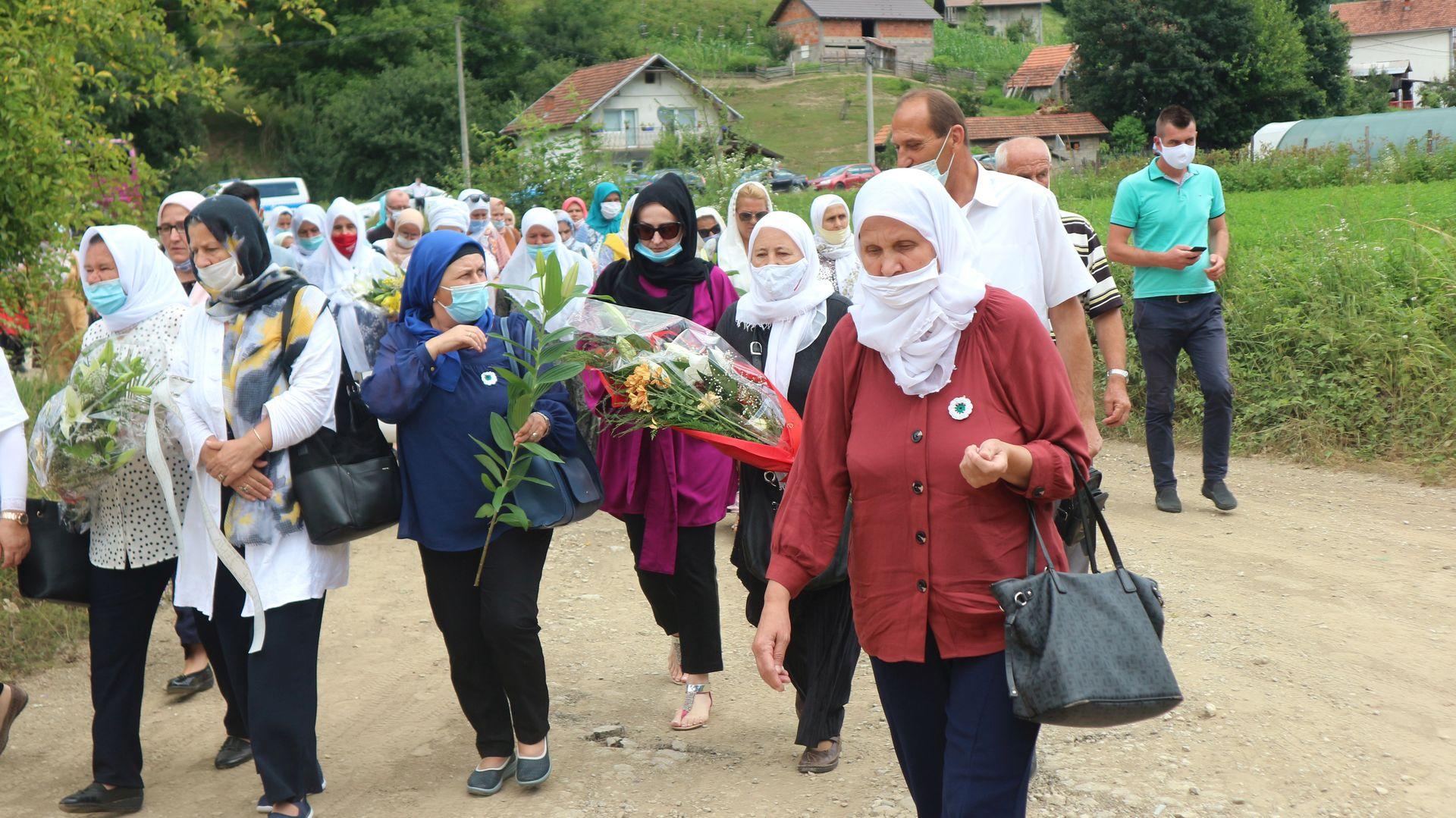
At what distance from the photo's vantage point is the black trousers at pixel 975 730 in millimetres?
2834

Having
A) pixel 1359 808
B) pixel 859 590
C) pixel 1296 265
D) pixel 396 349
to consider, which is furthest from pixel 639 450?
pixel 1296 265

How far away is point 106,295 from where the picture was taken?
4.62m

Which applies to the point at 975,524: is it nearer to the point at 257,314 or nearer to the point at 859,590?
the point at 859,590

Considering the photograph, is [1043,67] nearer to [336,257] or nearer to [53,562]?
[336,257]

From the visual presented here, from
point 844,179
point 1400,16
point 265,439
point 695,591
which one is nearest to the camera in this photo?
point 265,439

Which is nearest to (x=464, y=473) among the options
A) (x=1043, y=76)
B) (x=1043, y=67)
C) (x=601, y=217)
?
(x=601, y=217)

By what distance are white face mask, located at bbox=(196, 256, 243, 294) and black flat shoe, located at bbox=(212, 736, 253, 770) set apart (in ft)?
6.23

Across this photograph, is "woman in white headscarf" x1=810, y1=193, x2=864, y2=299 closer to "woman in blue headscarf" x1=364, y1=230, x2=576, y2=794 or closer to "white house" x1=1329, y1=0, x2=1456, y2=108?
"woman in blue headscarf" x1=364, y1=230, x2=576, y2=794

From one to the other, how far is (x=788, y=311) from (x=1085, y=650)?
240cm

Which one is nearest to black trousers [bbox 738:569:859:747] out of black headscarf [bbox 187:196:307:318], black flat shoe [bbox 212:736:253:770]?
black headscarf [bbox 187:196:307:318]

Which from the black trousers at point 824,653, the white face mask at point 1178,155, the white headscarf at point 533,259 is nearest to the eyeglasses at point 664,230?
the black trousers at point 824,653

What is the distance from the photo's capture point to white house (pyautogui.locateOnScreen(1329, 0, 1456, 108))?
83750mm

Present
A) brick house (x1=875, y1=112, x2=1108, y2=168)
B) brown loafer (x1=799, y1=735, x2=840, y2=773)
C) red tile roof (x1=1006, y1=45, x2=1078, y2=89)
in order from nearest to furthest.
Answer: brown loafer (x1=799, y1=735, x2=840, y2=773) < brick house (x1=875, y1=112, x2=1108, y2=168) < red tile roof (x1=1006, y1=45, x2=1078, y2=89)

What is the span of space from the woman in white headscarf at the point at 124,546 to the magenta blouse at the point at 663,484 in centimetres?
160
